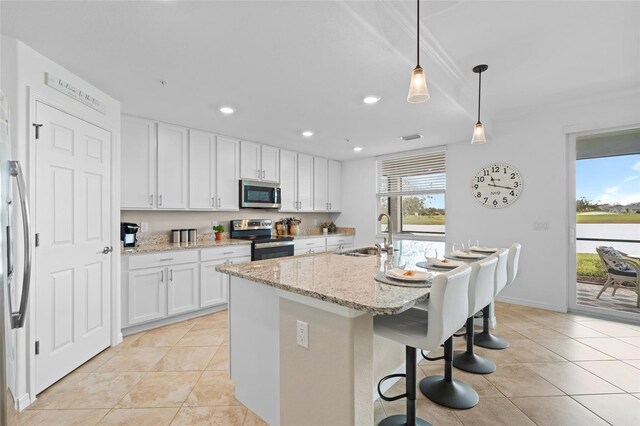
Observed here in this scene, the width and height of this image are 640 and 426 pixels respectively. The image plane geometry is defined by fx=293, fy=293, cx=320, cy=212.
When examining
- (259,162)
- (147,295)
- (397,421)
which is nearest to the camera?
(397,421)

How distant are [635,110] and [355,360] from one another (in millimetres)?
4215

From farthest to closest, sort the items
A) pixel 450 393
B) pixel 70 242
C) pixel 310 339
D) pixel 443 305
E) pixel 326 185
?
pixel 326 185
pixel 70 242
pixel 450 393
pixel 310 339
pixel 443 305

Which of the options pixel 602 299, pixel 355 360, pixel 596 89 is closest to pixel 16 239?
pixel 355 360

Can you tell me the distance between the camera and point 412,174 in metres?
5.10

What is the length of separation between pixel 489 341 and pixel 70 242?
365 cm

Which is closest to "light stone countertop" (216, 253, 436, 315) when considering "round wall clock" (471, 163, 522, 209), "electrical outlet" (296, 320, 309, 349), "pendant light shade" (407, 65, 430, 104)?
"electrical outlet" (296, 320, 309, 349)

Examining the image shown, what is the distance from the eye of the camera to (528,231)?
383 centimetres

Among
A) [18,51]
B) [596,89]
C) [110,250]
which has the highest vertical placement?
[596,89]

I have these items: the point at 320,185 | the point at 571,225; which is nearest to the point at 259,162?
the point at 320,185

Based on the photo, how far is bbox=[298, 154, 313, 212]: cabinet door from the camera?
518cm

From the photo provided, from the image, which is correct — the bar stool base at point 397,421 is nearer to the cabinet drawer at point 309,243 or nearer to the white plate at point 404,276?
the white plate at point 404,276

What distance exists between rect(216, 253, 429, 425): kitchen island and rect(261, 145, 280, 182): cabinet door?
2742 mm

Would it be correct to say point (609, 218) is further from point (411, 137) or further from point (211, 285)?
point (211, 285)

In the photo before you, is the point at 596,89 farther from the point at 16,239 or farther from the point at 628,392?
the point at 16,239
